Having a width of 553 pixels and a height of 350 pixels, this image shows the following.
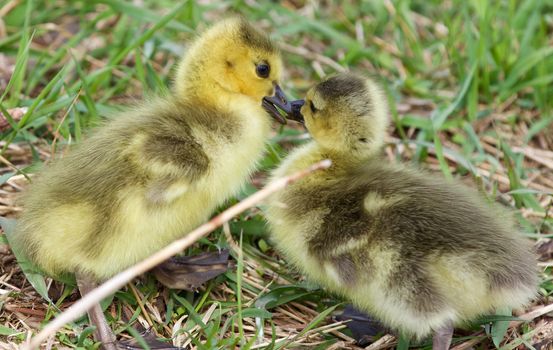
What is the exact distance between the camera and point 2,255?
2.50 m

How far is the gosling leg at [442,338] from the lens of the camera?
2.14 meters

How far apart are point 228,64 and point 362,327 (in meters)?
0.81

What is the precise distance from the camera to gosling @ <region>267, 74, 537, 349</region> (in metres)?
2.05

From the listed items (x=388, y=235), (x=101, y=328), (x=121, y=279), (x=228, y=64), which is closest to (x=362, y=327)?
(x=388, y=235)

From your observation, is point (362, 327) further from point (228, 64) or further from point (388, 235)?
point (228, 64)

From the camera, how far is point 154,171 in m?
2.14

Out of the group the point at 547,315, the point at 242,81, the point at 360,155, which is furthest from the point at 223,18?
the point at 547,315

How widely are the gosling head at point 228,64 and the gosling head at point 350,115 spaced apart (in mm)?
178

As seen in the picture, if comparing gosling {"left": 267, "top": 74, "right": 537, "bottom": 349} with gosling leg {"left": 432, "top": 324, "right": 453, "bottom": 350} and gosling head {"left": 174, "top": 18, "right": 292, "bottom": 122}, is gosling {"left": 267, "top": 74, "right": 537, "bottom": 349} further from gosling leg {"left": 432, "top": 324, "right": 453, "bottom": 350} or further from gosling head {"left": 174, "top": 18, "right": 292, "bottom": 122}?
gosling head {"left": 174, "top": 18, "right": 292, "bottom": 122}

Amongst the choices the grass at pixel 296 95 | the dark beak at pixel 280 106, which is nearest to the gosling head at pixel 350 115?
the dark beak at pixel 280 106

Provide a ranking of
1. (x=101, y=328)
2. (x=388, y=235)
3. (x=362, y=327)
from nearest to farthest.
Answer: (x=388, y=235) < (x=101, y=328) < (x=362, y=327)

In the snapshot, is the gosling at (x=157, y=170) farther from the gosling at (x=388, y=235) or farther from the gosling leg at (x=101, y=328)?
the gosling at (x=388, y=235)

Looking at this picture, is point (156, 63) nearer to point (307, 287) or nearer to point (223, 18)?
point (223, 18)

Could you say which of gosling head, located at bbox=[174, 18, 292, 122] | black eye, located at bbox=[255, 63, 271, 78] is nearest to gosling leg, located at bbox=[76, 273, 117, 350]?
gosling head, located at bbox=[174, 18, 292, 122]
